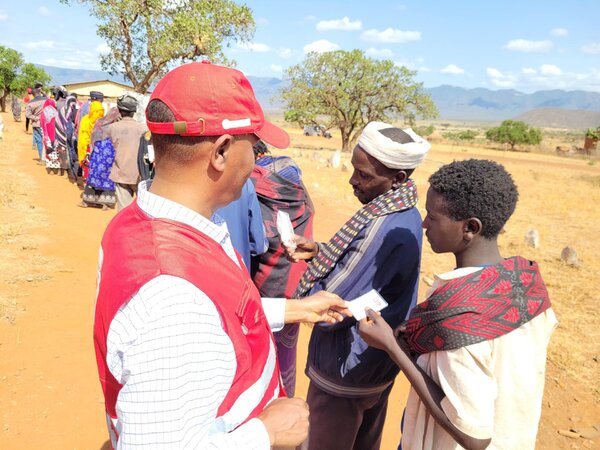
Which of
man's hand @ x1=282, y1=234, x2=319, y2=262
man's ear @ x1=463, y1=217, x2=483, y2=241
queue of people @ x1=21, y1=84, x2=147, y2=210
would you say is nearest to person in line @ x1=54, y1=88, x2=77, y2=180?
queue of people @ x1=21, y1=84, x2=147, y2=210

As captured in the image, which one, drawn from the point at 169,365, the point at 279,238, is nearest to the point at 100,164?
the point at 279,238

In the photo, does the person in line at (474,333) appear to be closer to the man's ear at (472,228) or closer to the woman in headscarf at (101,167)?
the man's ear at (472,228)

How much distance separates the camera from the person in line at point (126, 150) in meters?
6.57

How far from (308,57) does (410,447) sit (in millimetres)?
27582

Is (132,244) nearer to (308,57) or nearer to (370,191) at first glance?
(370,191)

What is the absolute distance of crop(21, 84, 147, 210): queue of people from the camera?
6664mm

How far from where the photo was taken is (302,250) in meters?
2.80

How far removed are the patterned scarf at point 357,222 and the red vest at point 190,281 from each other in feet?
3.11

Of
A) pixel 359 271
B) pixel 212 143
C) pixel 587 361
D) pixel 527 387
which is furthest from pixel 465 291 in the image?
pixel 587 361

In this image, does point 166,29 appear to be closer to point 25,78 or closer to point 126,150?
point 126,150

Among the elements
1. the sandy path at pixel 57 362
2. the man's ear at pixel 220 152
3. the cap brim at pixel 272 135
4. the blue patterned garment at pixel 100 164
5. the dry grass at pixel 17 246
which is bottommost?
the sandy path at pixel 57 362

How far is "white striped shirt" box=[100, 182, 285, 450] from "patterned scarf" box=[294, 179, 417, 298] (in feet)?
3.84

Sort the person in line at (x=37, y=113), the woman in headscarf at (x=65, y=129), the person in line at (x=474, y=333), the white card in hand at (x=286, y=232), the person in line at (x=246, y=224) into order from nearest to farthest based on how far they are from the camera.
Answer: the person in line at (x=474, y=333), the person in line at (x=246, y=224), the white card in hand at (x=286, y=232), the woman in headscarf at (x=65, y=129), the person in line at (x=37, y=113)

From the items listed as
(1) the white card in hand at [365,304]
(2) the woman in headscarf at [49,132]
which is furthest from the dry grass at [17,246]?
(1) the white card in hand at [365,304]
